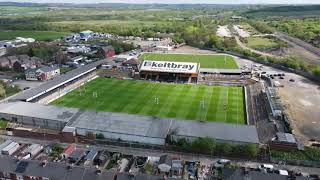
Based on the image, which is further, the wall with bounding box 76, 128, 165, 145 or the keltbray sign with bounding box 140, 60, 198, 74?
the keltbray sign with bounding box 140, 60, 198, 74

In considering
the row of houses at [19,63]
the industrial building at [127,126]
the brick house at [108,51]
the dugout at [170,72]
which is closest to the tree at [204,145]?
the industrial building at [127,126]

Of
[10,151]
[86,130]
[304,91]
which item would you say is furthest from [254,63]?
[10,151]

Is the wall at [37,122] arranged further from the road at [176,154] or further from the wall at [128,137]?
the wall at [128,137]

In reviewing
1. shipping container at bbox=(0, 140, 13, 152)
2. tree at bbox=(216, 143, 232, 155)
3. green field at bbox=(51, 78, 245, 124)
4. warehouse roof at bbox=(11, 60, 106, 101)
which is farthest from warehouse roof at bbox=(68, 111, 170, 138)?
warehouse roof at bbox=(11, 60, 106, 101)

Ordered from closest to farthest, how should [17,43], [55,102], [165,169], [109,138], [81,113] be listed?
[165,169] < [109,138] < [81,113] < [55,102] < [17,43]

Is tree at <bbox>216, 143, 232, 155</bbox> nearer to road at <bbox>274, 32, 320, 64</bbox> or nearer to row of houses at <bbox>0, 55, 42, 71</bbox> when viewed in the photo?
row of houses at <bbox>0, 55, 42, 71</bbox>

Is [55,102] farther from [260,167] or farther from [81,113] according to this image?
[260,167]
